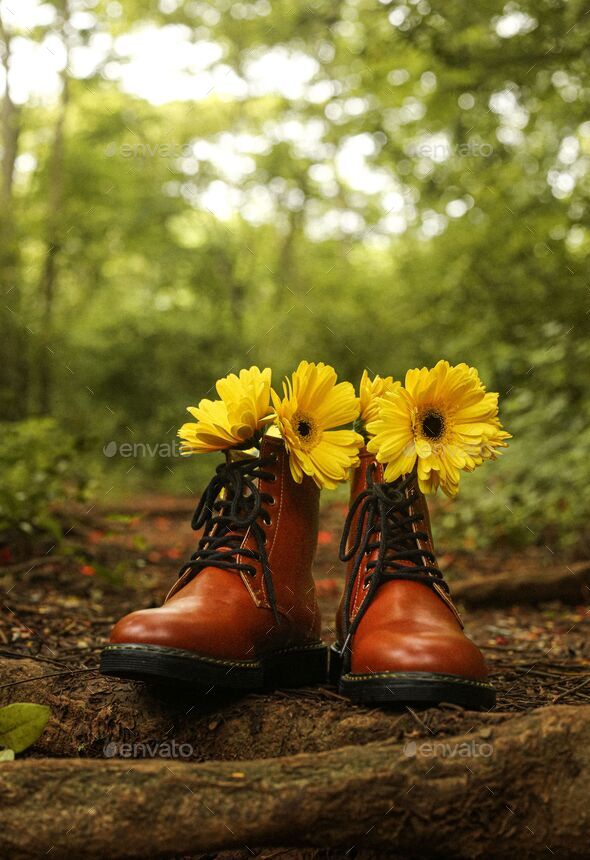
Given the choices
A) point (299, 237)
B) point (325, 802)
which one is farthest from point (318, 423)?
point (299, 237)

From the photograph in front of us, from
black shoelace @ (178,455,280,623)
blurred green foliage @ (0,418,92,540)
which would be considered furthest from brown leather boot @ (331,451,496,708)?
blurred green foliage @ (0,418,92,540)

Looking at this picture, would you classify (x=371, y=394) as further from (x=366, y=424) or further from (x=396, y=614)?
(x=396, y=614)

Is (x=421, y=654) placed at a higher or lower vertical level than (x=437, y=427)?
lower

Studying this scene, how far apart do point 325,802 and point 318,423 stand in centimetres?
85

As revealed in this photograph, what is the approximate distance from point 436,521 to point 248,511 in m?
4.54

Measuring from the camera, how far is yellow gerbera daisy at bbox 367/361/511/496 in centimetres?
175

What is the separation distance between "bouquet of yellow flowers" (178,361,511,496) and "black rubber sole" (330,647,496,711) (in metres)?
0.44

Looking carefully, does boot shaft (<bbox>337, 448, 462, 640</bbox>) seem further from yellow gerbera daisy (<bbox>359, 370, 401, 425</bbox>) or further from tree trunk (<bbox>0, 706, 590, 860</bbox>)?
tree trunk (<bbox>0, 706, 590, 860</bbox>)

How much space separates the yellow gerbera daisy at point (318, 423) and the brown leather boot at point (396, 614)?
0.32 ft

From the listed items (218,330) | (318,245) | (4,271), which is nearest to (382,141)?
(4,271)

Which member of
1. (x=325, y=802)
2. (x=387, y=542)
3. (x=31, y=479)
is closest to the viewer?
(x=325, y=802)

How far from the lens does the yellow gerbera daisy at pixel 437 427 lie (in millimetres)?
1752

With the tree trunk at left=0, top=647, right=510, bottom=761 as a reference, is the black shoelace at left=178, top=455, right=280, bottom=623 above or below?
above

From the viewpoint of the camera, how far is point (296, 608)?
1.83 meters
